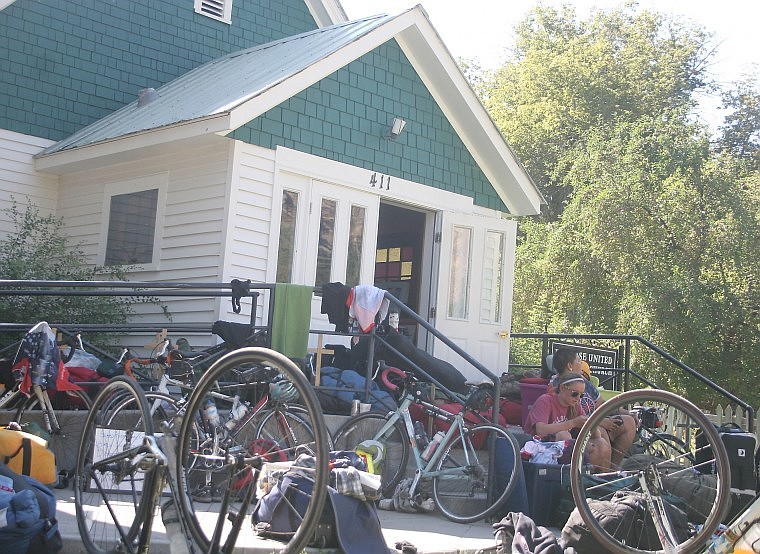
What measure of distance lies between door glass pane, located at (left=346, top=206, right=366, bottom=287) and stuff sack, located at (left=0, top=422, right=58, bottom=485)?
547cm

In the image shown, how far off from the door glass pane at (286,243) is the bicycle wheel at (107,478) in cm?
587

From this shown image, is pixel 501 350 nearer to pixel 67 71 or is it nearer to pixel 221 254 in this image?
pixel 221 254

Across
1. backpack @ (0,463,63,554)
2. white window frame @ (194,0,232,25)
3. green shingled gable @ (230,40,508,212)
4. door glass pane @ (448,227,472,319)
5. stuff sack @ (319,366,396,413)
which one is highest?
white window frame @ (194,0,232,25)

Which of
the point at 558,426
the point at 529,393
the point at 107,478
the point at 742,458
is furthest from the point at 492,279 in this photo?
the point at 107,478

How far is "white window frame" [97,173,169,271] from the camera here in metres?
11.6

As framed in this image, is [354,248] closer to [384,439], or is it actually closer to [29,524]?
[384,439]

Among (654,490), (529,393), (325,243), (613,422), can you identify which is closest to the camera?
(654,490)

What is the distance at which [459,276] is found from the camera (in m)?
12.6

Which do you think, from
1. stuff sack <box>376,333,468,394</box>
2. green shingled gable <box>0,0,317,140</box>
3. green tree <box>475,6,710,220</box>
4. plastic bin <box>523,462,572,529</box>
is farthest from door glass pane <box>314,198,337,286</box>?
green tree <box>475,6,710,220</box>

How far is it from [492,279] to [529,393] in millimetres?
3084

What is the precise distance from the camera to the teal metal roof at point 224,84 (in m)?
11.0

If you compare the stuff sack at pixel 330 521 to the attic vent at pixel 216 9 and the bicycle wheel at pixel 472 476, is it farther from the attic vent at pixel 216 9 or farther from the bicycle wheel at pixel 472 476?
the attic vent at pixel 216 9

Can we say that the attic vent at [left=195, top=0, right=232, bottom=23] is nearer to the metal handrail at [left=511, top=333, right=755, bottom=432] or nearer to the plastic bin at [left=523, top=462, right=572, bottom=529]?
the metal handrail at [left=511, top=333, right=755, bottom=432]

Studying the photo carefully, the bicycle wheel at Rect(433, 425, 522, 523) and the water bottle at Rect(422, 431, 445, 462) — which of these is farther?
the water bottle at Rect(422, 431, 445, 462)
